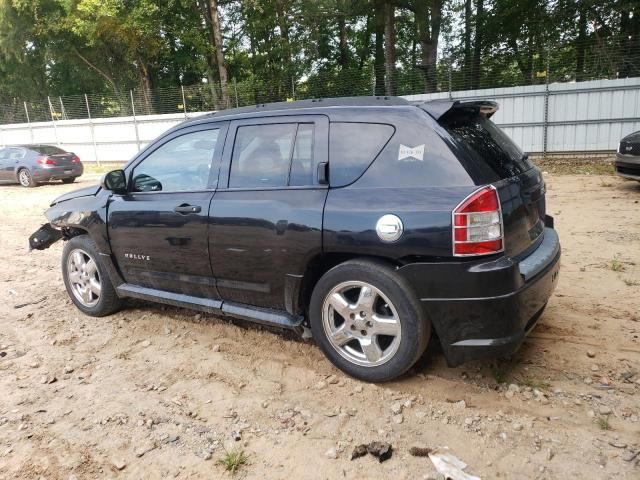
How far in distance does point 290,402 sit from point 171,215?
1.67 m

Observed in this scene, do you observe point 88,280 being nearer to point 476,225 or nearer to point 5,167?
point 476,225

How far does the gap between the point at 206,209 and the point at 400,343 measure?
1662 millimetres

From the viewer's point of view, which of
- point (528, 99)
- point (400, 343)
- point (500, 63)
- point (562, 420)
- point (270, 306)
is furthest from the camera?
point (500, 63)

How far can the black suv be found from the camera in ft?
9.23

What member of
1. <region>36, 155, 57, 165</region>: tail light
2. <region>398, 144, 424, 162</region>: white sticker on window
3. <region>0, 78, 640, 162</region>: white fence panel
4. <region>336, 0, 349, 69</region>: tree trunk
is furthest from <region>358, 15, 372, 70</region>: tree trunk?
<region>398, 144, 424, 162</region>: white sticker on window

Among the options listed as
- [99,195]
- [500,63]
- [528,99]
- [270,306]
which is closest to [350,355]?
[270,306]

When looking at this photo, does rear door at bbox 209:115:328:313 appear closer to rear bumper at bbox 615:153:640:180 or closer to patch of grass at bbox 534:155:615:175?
rear bumper at bbox 615:153:640:180

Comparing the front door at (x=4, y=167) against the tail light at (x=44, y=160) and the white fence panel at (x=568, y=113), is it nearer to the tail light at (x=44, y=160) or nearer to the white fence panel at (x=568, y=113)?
the tail light at (x=44, y=160)

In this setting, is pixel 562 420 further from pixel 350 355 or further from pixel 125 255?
pixel 125 255

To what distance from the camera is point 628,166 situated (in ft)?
29.1

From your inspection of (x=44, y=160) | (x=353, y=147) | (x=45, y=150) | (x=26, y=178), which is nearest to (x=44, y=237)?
(x=353, y=147)

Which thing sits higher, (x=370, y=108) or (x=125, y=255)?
(x=370, y=108)

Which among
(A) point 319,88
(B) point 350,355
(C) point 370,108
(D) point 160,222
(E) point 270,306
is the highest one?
(A) point 319,88

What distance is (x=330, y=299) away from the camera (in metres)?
3.19
